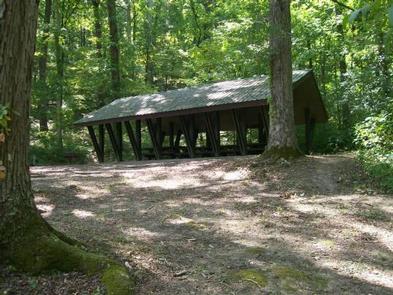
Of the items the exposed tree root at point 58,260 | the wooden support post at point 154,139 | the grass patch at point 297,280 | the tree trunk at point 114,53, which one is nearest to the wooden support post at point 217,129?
the wooden support post at point 154,139

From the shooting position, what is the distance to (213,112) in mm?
19766

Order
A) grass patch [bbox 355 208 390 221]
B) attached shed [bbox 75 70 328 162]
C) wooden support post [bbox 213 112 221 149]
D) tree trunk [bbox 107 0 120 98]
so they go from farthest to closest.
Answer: tree trunk [bbox 107 0 120 98]
wooden support post [bbox 213 112 221 149]
attached shed [bbox 75 70 328 162]
grass patch [bbox 355 208 390 221]

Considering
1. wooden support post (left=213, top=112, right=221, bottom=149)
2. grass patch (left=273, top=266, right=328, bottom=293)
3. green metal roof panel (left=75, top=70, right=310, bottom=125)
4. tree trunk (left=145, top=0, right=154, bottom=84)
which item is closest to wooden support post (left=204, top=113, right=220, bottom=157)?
wooden support post (left=213, top=112, right=221, bottom=149)

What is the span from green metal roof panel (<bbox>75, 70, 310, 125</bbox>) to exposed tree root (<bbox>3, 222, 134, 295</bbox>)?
12.2 m

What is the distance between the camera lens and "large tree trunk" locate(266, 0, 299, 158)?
11477 mm

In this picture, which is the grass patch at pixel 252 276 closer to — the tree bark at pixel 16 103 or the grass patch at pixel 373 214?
the tree bark at pixel 16 103

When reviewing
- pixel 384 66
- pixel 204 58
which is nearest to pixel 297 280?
pixel 384 66

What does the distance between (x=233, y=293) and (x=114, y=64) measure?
25156mm

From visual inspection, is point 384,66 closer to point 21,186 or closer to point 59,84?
point 21,186

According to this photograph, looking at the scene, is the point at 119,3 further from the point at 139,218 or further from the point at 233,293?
the point at 233,293

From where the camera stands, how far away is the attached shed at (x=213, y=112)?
56.0 ft

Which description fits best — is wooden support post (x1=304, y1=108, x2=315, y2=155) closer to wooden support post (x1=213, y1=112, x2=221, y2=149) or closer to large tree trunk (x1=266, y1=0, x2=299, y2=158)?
wooden support post (x1=213, y1=112, x2=221, y2=149)

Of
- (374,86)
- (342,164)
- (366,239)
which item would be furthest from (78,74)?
(366,239)

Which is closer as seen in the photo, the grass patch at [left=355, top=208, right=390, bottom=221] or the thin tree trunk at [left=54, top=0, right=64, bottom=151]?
the grass patch at [left=355, top=208, right=390, bottom=221]
